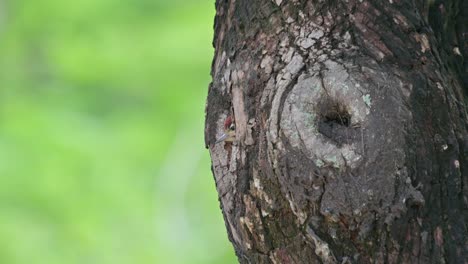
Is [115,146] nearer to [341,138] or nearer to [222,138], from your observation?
[222,138]

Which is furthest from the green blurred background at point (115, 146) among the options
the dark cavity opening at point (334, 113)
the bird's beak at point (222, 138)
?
the dark cavity opening at point (334, 113)

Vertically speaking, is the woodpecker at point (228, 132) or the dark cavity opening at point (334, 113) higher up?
the woodpecker at point (228, 132)

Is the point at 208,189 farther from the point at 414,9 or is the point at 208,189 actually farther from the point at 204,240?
the point at 414,9

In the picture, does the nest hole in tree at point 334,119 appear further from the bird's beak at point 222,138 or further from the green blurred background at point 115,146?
the green blurred background at point 115,146

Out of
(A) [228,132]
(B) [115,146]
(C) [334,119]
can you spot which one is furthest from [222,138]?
(B) [115,146]

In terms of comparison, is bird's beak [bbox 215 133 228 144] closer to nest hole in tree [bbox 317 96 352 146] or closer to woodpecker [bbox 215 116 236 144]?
woodpecker [bbox 215 116 236 144]
